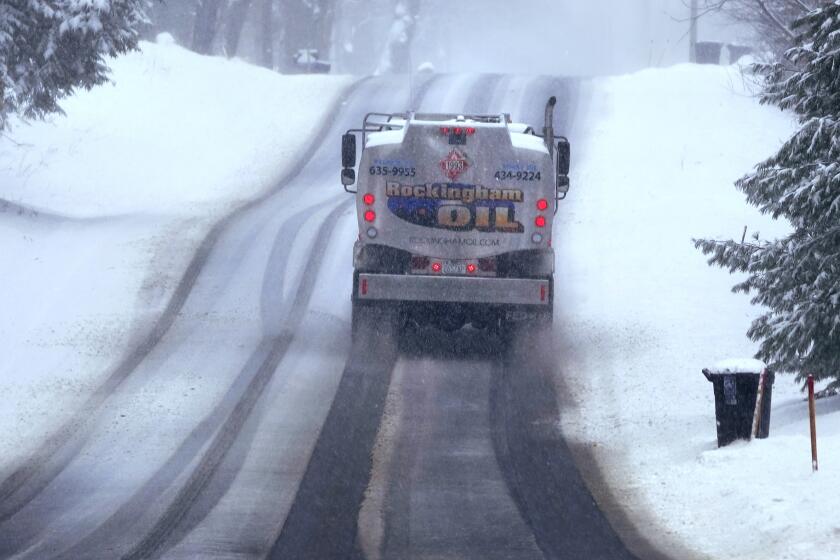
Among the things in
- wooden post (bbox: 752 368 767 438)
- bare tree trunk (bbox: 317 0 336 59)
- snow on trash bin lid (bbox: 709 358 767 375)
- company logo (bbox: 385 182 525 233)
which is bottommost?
wooden post (bbox: 752 368 767 438)

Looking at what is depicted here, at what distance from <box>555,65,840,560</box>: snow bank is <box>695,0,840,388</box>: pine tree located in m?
0.75

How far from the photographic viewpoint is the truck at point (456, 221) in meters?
15.4

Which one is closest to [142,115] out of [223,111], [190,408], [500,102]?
[223,111]

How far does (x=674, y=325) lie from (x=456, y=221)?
398 cm

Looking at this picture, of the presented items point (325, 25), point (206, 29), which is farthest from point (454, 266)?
point (325, 25)

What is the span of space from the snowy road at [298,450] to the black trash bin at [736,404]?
1.40 metres

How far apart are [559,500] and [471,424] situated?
8.80ft

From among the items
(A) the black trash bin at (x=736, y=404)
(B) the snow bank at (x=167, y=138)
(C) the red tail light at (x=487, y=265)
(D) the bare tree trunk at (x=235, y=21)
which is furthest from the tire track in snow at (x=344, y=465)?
(D) the bare tree trunk at (x=235, y=21)

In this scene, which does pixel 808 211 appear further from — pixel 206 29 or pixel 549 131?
pixel 206 29

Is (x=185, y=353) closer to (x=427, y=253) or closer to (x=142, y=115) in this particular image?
(x=427, y=253)

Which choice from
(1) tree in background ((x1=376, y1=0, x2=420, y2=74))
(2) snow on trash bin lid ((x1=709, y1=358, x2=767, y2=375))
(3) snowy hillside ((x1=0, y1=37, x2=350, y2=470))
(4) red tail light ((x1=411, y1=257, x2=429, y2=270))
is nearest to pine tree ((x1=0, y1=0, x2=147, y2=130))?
(3) snowy hillside ((x1=0, y1=37, x2=350, y2=470))

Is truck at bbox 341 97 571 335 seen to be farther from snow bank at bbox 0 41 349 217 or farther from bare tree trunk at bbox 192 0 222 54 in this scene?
bare tree trunk at bbox 192 0 222 54

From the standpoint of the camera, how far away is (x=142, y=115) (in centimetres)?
3209

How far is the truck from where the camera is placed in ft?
50.7
